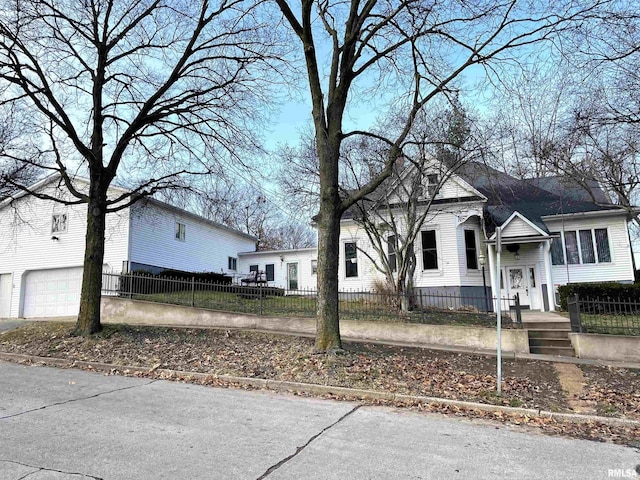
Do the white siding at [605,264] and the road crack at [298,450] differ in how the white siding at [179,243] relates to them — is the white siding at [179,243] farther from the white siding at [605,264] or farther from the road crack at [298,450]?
the white siding at [605,264]

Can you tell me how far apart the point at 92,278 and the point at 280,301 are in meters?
5.73

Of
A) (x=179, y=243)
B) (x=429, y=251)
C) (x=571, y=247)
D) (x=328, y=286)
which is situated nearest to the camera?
(x=328, y=286)

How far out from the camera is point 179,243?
23.6 meters

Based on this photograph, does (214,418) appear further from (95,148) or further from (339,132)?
(95,148)

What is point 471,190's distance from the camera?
60.5 feet

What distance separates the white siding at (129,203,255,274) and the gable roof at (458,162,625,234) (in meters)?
14.7

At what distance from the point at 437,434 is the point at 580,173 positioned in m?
15.2

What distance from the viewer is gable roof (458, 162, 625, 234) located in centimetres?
Answer: 1898

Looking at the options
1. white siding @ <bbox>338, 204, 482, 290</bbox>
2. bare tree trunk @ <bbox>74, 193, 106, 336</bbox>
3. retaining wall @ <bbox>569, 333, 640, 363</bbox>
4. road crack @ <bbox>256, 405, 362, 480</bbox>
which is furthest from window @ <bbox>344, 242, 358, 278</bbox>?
road crack @ <bbox>256, 405, 362, 480</bbox>

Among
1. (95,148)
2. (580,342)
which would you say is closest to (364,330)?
(580,342)

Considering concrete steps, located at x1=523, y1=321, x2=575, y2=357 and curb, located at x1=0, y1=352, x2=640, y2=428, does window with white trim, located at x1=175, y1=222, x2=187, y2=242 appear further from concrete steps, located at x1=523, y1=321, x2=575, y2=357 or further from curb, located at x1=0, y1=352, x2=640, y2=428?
concrete steps, located at x1=523, y1=321, x2=575, y2=357

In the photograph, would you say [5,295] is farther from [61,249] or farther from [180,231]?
[180,231]

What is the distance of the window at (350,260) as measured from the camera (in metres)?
21.2

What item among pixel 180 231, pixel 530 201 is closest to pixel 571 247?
pixel 530 201
